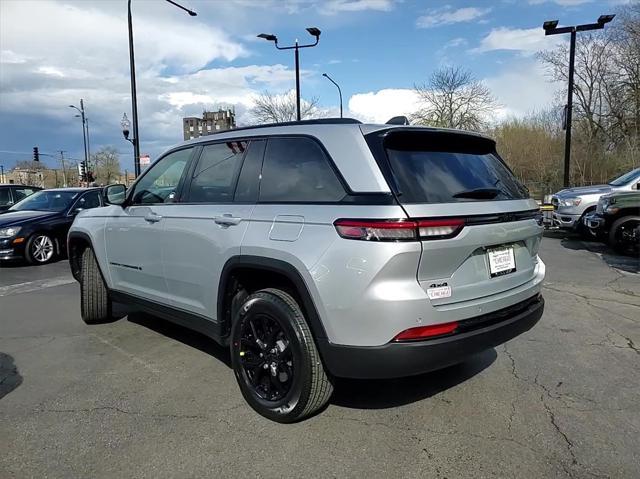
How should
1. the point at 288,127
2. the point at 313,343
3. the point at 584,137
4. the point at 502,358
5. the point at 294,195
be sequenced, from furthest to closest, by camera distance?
the point at 584,137
the point at 502,358
the point at 288,127
the point at 294,195
the point at 313,343

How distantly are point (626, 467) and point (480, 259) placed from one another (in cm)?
130

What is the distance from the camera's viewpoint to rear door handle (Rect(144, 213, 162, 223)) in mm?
4141

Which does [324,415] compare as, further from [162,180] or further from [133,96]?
[133,96]

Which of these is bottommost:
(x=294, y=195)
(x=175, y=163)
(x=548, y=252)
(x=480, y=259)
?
(x=548, y=252)

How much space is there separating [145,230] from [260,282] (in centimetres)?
144

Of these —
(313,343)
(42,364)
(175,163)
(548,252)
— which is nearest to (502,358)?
(313,343)

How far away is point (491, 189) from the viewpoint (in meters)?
3.22

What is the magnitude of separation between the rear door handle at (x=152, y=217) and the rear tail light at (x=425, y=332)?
2384 millimetres

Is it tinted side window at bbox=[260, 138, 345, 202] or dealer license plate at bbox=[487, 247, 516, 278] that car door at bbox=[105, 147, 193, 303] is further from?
dealer license plate at bbox=[487, 247, 516, 278]

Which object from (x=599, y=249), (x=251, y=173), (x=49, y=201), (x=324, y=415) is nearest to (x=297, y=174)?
(x=251, y=173)

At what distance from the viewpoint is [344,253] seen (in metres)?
2.69

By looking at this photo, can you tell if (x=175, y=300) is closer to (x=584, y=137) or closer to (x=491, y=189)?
(x=491, y=189)

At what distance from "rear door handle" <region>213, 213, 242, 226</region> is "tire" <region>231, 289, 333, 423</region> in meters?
0.52

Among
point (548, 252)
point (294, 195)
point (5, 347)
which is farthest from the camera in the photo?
point (548, 252)
